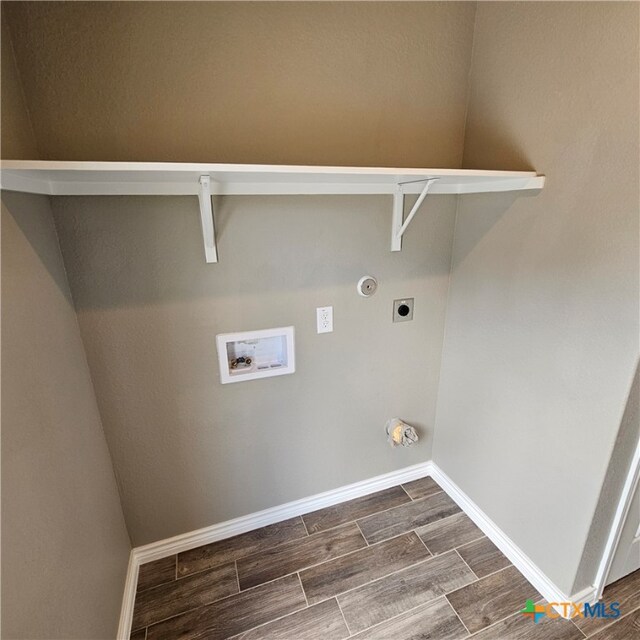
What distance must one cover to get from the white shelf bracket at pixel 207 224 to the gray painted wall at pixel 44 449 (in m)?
0.44

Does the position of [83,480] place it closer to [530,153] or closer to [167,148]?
[167,148]

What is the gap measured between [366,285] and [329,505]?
3.89 feet

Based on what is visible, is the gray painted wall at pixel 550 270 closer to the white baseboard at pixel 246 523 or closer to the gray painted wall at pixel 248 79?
the gray painted wall at pixel 248 79

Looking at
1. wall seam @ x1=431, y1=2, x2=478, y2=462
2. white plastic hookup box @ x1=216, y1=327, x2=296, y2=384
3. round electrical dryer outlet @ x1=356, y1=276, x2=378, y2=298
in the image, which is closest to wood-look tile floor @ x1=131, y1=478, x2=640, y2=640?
wall seam @ x1=431, y1=2, x2=478, y2=462

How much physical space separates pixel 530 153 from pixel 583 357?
0.73 m

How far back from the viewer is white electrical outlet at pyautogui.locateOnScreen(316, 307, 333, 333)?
1.53 metres

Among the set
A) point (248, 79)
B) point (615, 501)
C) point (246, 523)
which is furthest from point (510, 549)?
point (248, 79)

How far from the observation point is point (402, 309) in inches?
66.0

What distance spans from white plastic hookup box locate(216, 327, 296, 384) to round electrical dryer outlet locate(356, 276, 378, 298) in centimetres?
34

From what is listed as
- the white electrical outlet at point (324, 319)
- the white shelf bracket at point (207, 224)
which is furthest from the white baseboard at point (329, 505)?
the white shelf bracket at point (207, 224)

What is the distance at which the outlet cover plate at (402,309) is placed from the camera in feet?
5.46

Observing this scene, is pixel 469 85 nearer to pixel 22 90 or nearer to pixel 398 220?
pixel 398 220

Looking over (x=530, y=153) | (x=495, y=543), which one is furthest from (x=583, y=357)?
(x=495, y=543)

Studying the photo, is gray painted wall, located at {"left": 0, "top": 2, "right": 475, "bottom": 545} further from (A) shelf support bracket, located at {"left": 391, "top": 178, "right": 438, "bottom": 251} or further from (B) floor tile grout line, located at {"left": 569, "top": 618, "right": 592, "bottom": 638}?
(B) floor tile grout line, located at {"left": 569, "top": 618, "right": 592, "bottom": 638}
